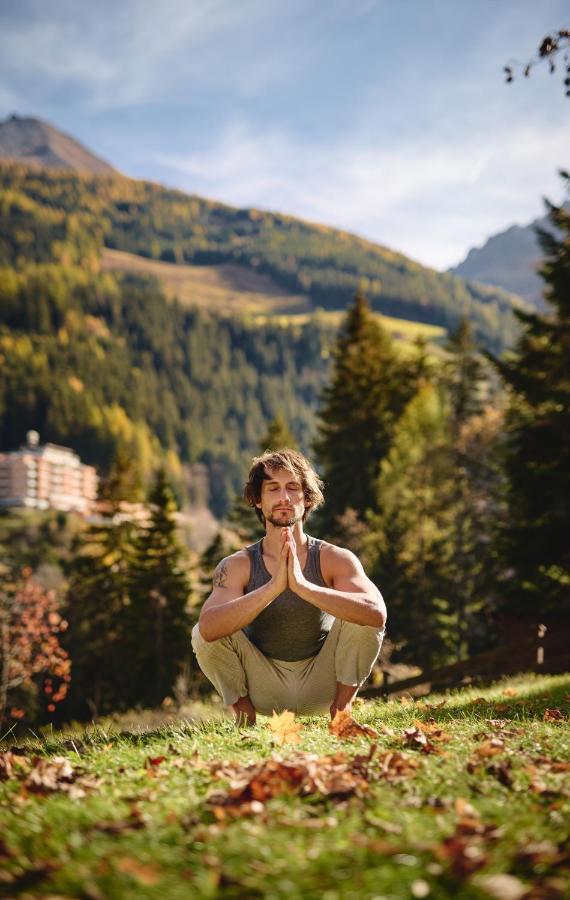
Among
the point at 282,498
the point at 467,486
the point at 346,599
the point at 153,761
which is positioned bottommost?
the point at 467,486

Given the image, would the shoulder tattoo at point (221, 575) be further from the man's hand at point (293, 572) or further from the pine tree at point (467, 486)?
the pine tree at point (467, 486)

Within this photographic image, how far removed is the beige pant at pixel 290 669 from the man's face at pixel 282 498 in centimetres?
87

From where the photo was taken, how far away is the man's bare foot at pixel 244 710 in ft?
18.2

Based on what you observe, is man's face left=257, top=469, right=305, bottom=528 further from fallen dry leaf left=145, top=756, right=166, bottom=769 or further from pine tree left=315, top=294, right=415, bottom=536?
pine tree left=315, top=294, right=415, bottom=536

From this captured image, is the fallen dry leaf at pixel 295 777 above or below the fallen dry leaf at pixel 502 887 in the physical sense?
below

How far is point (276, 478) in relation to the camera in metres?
5.90

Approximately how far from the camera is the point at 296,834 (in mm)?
2756

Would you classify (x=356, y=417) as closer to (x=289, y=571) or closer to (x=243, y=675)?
(x=243, y=675)

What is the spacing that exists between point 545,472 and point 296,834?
55.2ft

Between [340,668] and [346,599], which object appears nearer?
[346,599]

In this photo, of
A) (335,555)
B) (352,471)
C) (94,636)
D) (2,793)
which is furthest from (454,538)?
(2,793)

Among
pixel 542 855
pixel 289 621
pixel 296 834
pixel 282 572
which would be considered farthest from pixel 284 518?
pixel 542 855

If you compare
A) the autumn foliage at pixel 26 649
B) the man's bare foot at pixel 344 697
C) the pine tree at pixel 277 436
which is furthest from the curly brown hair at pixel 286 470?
the pine tree at pixel 277 436

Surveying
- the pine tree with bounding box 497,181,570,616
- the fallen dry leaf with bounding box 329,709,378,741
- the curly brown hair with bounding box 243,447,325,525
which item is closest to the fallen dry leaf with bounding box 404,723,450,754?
the fallen dry leaf with bounding box 329,709,378,741
